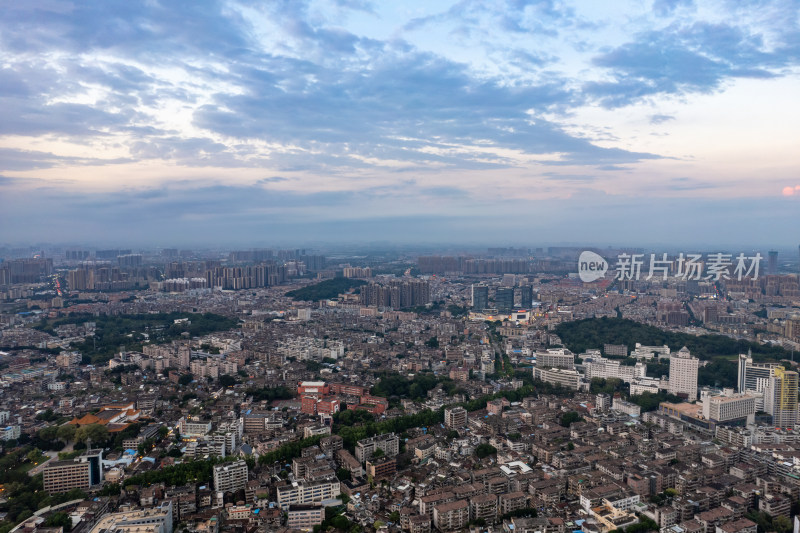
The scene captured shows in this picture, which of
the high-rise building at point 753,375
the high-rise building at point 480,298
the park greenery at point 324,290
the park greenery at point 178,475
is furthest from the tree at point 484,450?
the park greenery at point 324,290

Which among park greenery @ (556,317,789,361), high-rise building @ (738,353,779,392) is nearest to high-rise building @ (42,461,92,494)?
high-rise building @ (738,353,779,392)

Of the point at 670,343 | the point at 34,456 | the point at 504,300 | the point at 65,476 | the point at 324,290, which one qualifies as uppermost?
the point at 504,300

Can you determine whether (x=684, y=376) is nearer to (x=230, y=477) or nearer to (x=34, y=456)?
(x=230, y=477)

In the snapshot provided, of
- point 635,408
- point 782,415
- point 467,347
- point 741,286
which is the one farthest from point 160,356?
point 741,286

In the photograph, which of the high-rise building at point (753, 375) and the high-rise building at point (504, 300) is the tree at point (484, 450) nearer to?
the high-rise building at point (753, 375)

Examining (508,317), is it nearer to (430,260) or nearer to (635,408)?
(635,408)

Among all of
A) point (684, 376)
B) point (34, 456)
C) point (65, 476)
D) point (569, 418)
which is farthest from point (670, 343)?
point (34, 456)
